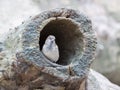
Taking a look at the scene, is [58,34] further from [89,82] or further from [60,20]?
[89,82]

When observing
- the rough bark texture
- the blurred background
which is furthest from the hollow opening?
the blurred background

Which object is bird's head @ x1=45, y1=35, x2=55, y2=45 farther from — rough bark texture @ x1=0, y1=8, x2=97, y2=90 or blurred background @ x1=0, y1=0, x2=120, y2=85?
blurred background @ x1=0, y1=0, x2=120, y2=85

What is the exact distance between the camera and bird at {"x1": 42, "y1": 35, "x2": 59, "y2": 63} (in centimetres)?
119

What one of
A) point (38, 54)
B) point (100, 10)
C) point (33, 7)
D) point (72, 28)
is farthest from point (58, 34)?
point (100, 10)

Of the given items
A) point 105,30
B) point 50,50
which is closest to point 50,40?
point 50,50

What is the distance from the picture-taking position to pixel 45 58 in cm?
117

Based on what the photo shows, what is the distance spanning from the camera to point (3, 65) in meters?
1.26

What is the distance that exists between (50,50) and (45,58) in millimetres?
47

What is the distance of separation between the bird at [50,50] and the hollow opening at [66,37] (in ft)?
0.14

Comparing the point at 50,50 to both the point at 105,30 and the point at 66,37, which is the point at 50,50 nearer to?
the point at 66,37

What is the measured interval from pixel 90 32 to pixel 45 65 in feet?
0.60

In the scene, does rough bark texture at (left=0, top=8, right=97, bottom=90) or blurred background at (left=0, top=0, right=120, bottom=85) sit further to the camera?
blurred background at (left=0, top=0, right=120, bottom=85)

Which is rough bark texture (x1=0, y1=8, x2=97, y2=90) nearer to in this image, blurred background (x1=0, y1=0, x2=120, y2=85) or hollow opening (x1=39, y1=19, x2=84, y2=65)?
hollow opening (x1=39, y1=19, x2=84, y2=65)

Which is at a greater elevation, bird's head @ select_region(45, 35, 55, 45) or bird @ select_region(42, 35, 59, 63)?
bird's head @ select_region(45, 35, 55, 45)
